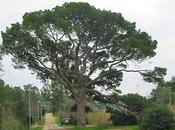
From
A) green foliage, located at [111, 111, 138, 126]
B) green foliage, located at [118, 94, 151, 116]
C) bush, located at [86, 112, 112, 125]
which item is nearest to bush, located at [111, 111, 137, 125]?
green foliage, located at [111, 111, 138, 126]

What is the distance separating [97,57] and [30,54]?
8337 millimetres

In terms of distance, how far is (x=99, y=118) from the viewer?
73.4m

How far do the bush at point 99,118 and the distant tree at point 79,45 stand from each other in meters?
5.74

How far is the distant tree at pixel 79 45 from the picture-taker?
59125 millimetres

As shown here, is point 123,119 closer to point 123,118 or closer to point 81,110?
point 123,118

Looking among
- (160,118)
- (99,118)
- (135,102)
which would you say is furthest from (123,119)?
(160,118)

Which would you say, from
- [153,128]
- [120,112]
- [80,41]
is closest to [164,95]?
[120,112]

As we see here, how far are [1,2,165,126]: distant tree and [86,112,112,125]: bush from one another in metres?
5.74

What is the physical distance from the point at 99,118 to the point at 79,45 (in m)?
15.2

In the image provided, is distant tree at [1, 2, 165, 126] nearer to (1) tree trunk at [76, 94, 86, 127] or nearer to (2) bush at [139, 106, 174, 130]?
(1) tree trunk at [76, 94, 86, 127]

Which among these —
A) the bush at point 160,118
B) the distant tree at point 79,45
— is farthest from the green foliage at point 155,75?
the bush at point 160,118

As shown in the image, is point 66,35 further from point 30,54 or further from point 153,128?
point 153,128

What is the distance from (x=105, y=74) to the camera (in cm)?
6419

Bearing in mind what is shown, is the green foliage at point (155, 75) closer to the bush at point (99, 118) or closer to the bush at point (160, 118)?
the bush at point (99, 118)
